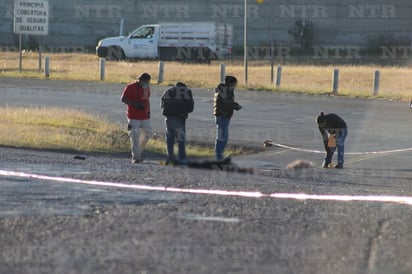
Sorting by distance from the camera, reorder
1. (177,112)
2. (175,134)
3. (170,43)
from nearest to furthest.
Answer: (177,112), (175,134), (170,43)

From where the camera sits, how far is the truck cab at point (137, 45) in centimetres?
5491

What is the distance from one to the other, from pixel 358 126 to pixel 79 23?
55.8m

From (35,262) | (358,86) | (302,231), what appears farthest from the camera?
(358,86)

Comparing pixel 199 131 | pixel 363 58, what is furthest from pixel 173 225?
pixel 363 58

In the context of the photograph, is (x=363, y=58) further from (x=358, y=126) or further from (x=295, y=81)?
(x=358, y=126)

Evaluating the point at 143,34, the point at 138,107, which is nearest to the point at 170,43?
the point at 143,34

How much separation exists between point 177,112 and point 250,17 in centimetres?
6177

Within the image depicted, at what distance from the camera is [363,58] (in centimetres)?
6781

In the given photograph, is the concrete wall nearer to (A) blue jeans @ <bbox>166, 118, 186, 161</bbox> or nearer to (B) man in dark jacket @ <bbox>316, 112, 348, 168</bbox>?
(B) man in dark jacket @ <bbox>316, 112, 348, 168</bbox>

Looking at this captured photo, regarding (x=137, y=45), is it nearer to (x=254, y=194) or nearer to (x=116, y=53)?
(x=116, y=53)

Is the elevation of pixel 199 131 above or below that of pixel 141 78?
below

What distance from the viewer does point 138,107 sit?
1452 cm

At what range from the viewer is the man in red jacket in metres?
14.4

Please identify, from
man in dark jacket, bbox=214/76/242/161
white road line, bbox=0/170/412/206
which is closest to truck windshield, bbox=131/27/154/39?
man in dark jacket, bbox=214/76/242/161
